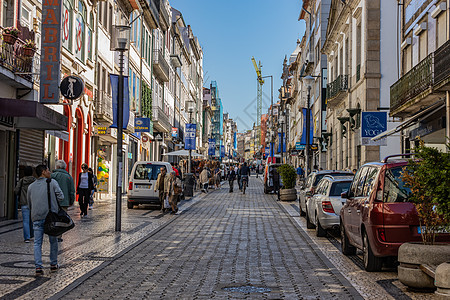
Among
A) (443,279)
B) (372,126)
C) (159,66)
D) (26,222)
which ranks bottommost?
(443,279)

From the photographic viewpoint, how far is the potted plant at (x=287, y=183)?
116 feet

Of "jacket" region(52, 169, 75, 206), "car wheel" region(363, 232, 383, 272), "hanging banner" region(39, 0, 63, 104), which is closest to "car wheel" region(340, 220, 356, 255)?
"car wheel" region(363, 232, 383, 272)

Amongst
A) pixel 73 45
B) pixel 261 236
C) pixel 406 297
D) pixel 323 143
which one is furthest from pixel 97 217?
pixel 323 143

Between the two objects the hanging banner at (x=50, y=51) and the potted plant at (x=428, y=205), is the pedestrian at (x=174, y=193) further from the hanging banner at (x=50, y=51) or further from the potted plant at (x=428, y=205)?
the potted plant at (x=428, y=205)

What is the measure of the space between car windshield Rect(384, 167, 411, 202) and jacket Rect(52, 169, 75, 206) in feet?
18.2

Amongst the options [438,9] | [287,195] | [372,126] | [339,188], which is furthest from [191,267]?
[287,195]

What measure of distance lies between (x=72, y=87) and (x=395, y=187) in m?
15.3

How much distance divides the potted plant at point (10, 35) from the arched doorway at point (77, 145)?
1038cm

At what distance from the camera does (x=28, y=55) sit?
20.5 metres

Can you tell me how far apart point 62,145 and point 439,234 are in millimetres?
20213

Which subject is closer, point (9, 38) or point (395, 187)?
point (395, 187)

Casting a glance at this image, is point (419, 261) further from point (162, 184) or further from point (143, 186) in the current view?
point (143, 186)

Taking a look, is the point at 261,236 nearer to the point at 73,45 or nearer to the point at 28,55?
the point at 28,55

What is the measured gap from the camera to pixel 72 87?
23609mm
